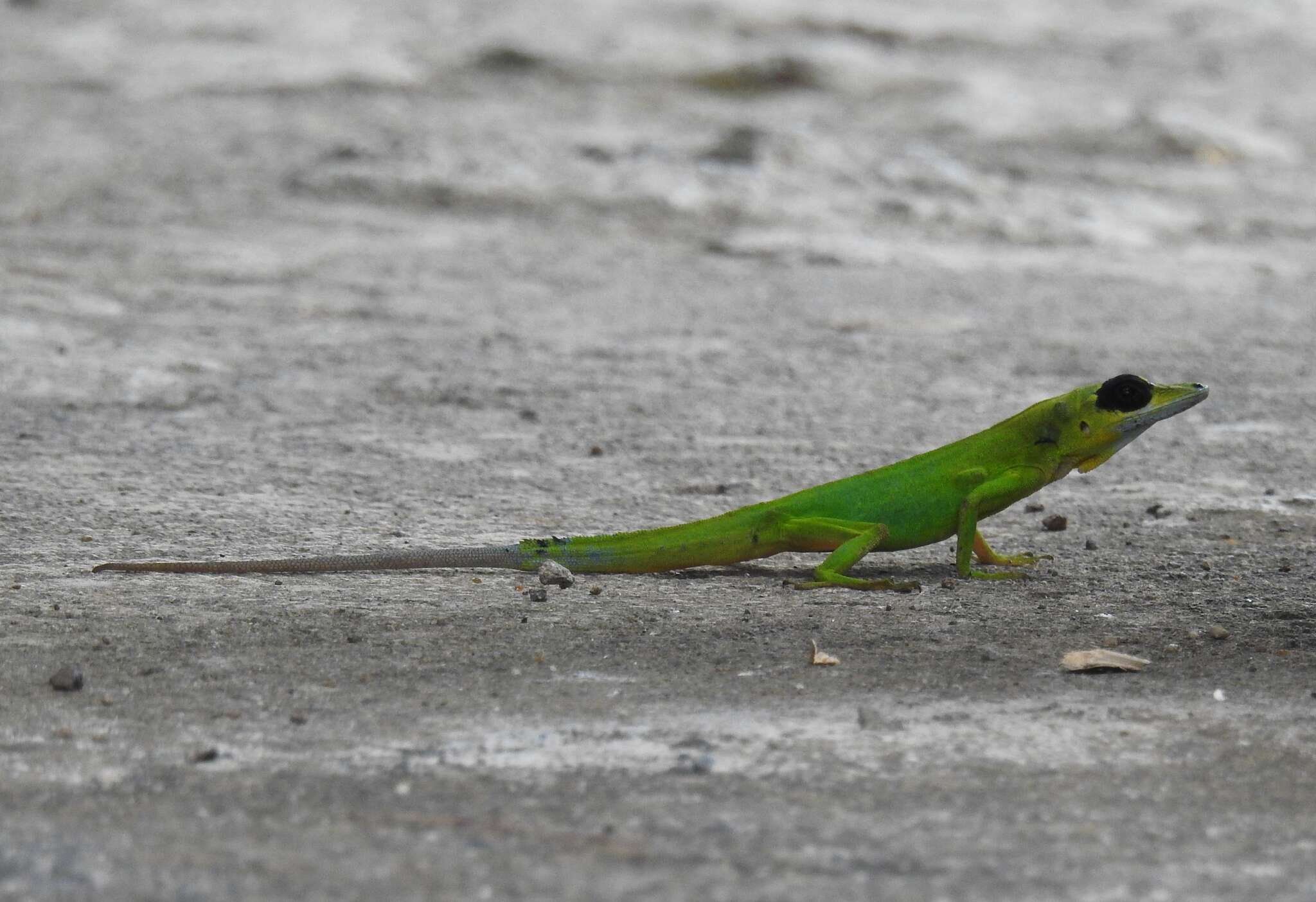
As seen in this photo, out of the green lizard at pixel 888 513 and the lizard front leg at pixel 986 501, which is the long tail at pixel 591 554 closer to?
the green lizard at pixel 888 513

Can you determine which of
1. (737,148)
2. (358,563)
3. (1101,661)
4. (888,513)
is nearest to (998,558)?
(888,513)

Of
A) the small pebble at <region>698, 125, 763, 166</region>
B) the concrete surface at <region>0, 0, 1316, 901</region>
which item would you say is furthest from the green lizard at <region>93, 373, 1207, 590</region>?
the small pebble at <region>698, 125, 763, 166</region>

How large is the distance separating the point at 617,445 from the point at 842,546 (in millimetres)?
Result: 2068

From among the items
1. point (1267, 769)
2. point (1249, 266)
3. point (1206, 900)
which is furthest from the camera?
point (1249, 266)

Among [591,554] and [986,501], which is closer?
[591,554]

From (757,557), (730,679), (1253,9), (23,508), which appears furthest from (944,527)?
(1253,9)

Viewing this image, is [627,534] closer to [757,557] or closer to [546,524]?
[757,557]

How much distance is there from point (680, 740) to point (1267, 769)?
1.26m

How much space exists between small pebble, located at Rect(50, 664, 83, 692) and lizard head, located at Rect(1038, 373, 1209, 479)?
9.52 feet

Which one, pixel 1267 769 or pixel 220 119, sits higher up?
pixel 220 119

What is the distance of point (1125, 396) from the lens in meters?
5.12

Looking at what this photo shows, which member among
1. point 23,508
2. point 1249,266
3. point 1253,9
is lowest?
point 23,508

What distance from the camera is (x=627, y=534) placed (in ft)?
16.7

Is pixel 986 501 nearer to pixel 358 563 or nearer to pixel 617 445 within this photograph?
pixel 358 563
